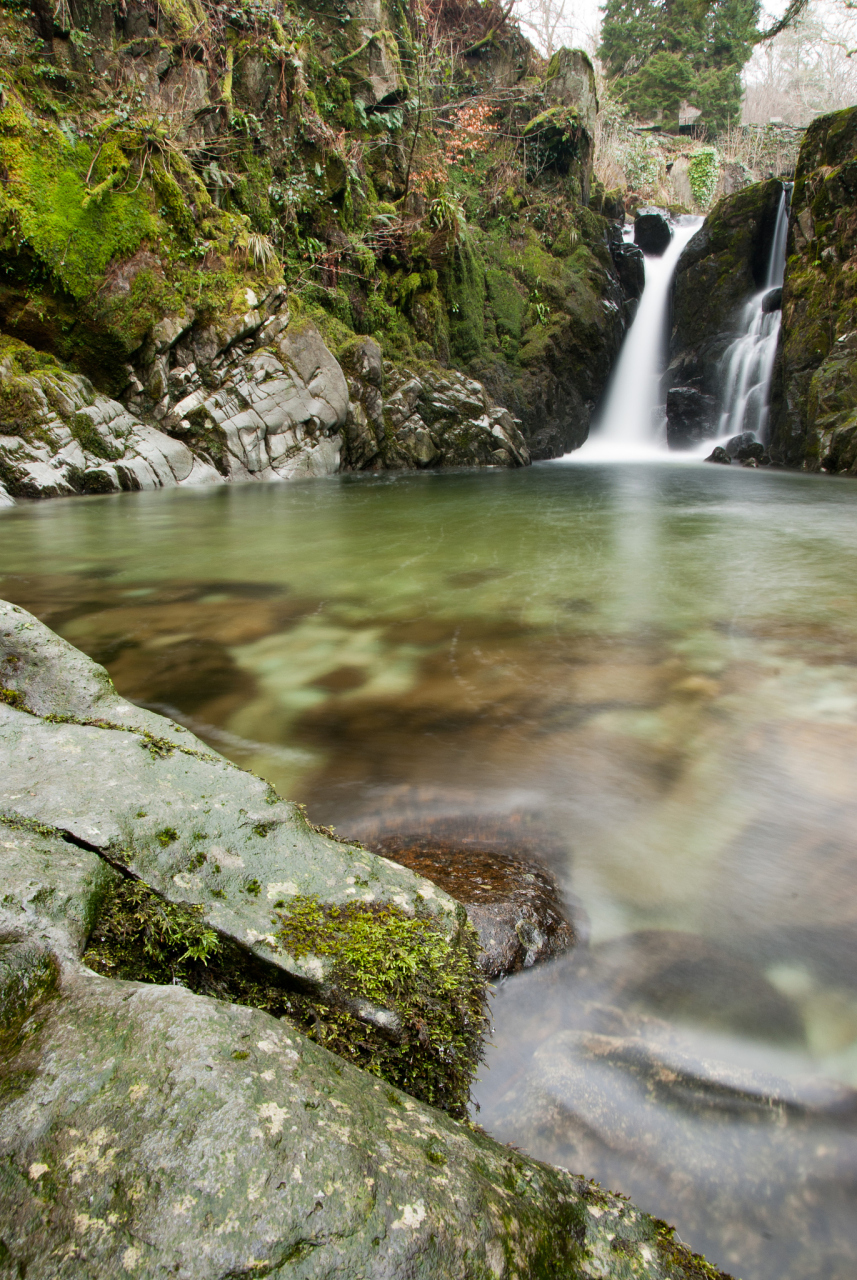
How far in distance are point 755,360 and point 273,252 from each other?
11.7 meters

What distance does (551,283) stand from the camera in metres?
19.3

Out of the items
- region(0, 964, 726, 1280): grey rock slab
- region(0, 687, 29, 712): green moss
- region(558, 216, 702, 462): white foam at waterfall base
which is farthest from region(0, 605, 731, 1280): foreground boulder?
region(558, 216, 702, 462): white foam at waterfall base

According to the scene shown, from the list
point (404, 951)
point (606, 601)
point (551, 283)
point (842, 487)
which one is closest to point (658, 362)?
point (551, 283)

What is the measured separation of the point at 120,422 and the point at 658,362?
632 inches

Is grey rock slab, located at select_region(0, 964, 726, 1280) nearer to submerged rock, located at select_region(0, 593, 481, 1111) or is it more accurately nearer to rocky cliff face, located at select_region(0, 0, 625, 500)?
submerged rock, located at select_region(0, 593, 481, 1111)

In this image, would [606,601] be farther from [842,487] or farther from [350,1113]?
[842,487]

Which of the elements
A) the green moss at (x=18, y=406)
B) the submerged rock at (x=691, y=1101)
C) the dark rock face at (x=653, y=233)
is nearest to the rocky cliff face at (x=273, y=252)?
the green moss at (x=18, y=406)

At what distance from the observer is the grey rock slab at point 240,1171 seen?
724 millimetres

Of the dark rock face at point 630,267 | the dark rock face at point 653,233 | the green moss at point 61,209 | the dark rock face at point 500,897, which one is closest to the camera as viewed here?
the dark rock face at point 500,897

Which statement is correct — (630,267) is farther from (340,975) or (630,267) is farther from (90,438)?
(340,975)

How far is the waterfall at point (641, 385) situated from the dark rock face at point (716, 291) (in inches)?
40.0

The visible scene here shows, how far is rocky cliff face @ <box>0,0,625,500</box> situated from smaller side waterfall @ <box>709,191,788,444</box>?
394 cm

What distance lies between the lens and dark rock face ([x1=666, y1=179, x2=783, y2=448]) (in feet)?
59.0

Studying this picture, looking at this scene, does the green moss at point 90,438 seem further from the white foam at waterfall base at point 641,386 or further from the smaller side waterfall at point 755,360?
the smaller side waterfall at point 755,360
